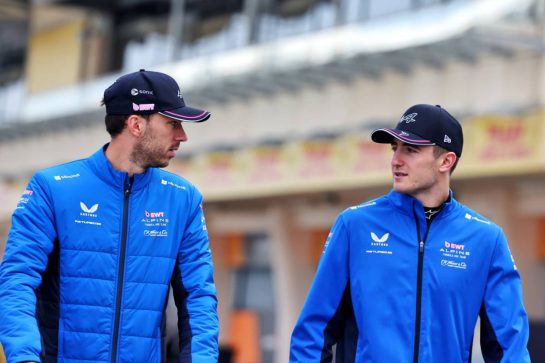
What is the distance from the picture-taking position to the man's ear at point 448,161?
5602 millimetres

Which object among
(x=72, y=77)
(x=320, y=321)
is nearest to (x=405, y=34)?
(x=72, y=77)

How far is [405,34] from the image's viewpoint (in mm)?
19250

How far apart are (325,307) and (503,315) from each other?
28.2 inches

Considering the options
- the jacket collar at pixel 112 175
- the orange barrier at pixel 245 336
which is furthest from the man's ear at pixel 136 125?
the orange barrier at pixel 245 336

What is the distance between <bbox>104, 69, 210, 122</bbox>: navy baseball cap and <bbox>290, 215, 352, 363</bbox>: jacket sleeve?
0.80m

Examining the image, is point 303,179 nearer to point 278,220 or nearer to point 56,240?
point 278,220

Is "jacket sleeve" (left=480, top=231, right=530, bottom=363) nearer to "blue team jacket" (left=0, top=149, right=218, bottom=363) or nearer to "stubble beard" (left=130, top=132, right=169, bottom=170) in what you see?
"blue team jacket" (left=0, top=149, right=218, bottom=363)

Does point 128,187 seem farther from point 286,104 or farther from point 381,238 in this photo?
point 286,104

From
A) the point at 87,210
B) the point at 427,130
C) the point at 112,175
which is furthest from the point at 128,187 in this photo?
the point at 427,130

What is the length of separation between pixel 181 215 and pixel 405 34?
14.4m

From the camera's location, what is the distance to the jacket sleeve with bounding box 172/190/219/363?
507 centimetres

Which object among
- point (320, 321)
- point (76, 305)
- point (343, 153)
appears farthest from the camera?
point (343, 153)

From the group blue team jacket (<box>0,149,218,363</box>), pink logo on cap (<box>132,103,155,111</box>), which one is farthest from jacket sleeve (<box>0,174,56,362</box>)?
pink logo on cap (<box>132,103,155,111</box>)

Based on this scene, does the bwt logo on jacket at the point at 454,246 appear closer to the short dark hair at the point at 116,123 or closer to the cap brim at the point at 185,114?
the cap brim at the point at 185,114
